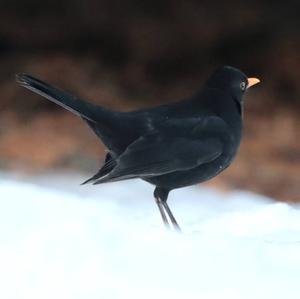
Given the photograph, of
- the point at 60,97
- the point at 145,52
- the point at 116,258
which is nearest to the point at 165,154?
the point at 60,97

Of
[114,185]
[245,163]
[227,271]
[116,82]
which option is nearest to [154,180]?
[227,271]

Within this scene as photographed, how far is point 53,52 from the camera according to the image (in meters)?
5.90

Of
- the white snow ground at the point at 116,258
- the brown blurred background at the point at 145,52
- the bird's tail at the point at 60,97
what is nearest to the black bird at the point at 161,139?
the bird's tail at the point at 60,97

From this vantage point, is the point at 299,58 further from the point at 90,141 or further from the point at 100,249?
the point at 100,249

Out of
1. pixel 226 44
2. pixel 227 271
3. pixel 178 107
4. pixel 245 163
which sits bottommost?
pixel 245 163

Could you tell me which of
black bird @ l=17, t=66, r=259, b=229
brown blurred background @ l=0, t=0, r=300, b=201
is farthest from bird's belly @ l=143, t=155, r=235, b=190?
brown blurred background @ l=0, t=0, r=300, b=201

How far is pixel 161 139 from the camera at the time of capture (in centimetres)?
228

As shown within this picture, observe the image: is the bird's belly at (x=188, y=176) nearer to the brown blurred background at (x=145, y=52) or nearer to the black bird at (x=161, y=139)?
the black bird at (x=161, y=139)

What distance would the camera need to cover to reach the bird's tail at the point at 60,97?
2.21 metres

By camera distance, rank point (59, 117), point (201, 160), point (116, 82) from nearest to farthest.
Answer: point (201, 160), point (59, 117), point (116, 82)

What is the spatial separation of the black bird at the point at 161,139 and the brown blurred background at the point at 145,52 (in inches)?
109

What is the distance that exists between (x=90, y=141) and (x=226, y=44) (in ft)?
4.54

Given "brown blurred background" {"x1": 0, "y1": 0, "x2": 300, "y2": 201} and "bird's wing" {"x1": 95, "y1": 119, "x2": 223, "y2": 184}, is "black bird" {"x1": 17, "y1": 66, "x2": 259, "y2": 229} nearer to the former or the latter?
"bird's wing" {"x1": 95, "y1": 119, "x2": 223, "y2": 184}

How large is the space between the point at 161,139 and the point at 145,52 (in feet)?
11.9
